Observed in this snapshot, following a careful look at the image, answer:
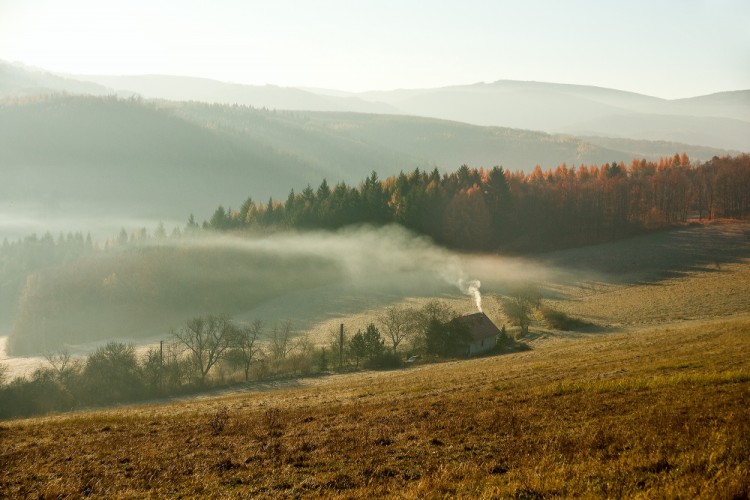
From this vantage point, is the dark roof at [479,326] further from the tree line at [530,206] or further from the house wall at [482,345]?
the tree line at [530,206]

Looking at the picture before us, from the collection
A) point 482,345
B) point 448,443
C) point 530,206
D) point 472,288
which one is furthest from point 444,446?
point 530,206

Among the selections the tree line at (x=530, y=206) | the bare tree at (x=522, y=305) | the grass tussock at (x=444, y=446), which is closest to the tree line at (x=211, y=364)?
the bare tree at (x=522, y=305)

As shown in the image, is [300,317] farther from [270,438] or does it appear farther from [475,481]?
[475,481]

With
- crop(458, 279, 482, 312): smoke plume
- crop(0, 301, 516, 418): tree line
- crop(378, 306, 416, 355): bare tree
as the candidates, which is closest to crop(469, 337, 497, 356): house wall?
crop(0, 301, 516, 418): tree line

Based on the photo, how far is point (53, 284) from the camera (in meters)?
129

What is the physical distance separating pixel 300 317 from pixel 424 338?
126 ft

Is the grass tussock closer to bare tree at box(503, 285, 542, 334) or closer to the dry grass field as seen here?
the dry grass field

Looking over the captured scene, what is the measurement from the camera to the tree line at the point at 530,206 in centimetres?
12788

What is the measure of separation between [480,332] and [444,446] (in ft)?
196

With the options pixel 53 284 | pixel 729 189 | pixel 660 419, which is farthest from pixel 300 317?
pixel 729 189

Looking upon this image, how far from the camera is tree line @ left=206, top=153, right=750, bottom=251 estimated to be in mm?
127875

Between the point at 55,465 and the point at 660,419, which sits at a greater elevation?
the point at 660,419

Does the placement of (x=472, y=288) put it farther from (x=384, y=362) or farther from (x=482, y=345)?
(x=384, y=362)

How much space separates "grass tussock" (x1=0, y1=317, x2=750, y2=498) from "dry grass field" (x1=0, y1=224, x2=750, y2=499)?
6 centimetres
